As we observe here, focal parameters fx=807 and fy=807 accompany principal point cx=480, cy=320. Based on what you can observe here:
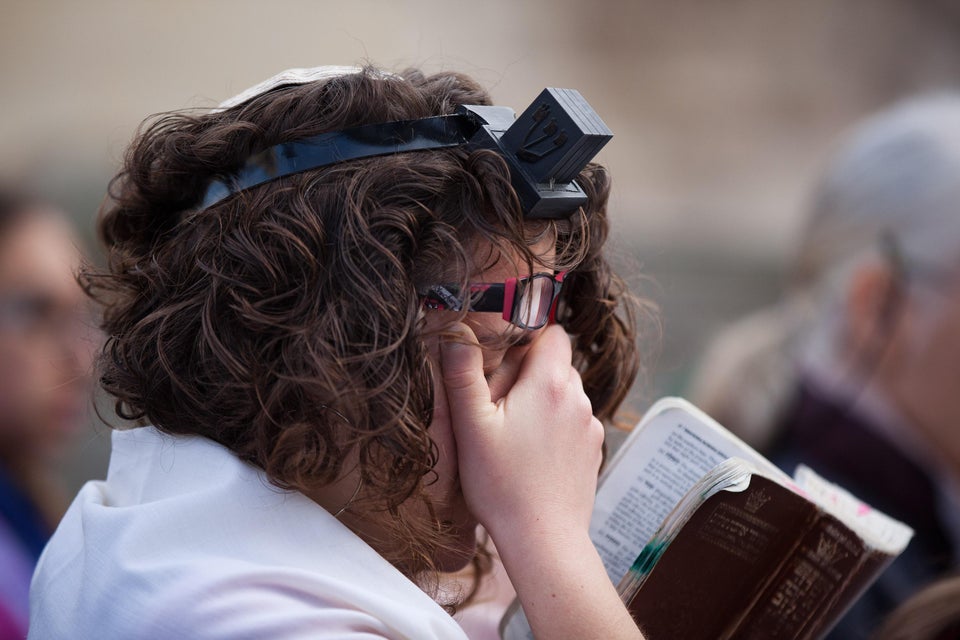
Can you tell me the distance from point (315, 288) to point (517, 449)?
385mm

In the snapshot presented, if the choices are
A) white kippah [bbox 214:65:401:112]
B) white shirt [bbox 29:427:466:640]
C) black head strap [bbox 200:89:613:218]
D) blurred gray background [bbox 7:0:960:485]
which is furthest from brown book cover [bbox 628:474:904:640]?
blurred gray background [bbox 7:0:960:485]

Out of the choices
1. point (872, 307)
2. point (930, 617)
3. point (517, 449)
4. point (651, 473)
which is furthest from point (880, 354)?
point (517, 449)

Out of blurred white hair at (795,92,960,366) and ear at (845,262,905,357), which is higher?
blurred white hair at (795,92,960,366)

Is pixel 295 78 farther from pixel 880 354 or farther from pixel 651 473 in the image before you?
pixel 880 354

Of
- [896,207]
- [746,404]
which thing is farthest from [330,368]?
[896,207]

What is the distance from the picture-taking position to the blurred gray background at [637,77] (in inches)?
196

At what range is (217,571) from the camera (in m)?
1.03

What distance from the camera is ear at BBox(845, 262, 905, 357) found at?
7.37 feet

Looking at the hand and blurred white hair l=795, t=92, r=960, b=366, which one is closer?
the hand

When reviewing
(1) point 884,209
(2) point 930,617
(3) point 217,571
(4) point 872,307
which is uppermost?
(1) point 884,209

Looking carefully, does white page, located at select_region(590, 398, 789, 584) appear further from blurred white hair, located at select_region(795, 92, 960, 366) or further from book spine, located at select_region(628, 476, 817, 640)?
blurred white hair, located at select_region(795, 92, 960, 366)

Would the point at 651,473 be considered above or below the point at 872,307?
below

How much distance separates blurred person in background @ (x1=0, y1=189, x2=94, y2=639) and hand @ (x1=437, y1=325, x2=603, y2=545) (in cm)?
147

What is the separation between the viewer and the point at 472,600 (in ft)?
5.17
